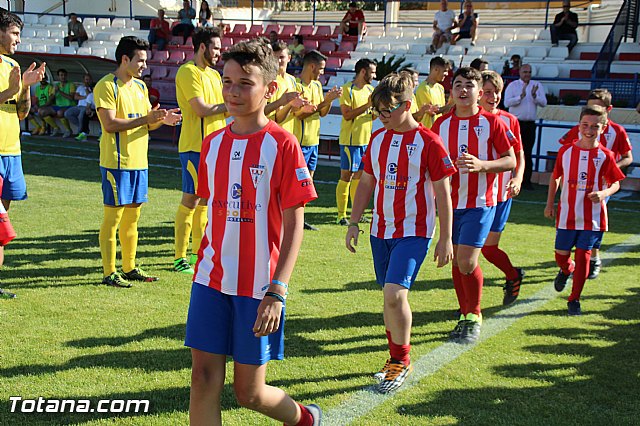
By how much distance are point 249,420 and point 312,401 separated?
457 mm

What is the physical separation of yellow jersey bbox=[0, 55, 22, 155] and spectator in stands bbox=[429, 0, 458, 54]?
15.5 meters

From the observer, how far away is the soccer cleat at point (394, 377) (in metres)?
4.58

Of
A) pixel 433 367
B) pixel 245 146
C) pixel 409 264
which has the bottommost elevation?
pixel 433 367

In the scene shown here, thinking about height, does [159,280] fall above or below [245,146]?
below

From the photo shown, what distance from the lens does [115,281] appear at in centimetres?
663

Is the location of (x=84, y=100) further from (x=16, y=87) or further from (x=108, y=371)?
(x=108, y=371)

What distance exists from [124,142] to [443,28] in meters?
15.8

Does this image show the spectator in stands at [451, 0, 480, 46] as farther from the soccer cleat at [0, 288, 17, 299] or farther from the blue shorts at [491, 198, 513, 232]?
the soccer cleat at [0, 288, 17, 299]

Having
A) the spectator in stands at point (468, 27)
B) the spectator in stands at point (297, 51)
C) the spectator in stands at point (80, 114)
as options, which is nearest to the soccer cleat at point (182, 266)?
the spectator in stands at point (297, 51)

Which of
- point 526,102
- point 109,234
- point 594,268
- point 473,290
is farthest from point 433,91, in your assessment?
point 109,234

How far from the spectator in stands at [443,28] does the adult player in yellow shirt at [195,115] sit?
14.5 meters

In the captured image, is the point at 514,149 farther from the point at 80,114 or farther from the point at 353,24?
the point at 353,24

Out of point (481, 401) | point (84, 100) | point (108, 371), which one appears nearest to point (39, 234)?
point (108, 371)

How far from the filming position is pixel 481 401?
4.45 meters
